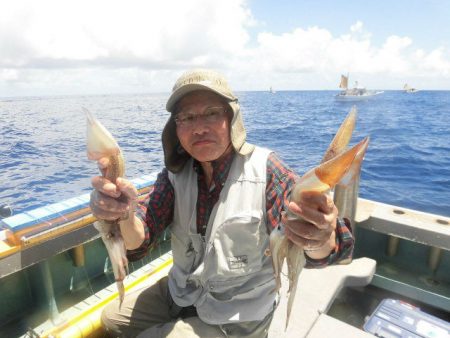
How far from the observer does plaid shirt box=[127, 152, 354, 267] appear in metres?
2.32

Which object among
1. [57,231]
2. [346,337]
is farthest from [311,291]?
[57,231]

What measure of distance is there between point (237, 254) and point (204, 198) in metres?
0.51

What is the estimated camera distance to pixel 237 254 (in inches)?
94.3

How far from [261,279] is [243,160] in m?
0.89

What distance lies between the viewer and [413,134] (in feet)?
78.2

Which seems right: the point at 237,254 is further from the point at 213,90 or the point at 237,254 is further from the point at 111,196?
the point at 213,90

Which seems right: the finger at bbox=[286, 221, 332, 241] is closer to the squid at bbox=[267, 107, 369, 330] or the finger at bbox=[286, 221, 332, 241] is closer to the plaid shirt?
the squid at bbox=[267, 107, 369, 330]

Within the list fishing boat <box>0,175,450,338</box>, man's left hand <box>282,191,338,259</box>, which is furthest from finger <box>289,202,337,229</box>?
fishing boat <box>0,175,450,338</box>

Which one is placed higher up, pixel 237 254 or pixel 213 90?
pixel 213 90

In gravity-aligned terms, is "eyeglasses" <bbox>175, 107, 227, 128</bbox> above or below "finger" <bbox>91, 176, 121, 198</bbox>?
above

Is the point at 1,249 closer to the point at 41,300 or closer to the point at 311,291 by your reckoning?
the point at 41,300

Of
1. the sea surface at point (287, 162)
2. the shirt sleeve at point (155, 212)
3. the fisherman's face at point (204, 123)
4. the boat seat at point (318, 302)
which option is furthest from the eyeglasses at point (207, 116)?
the sea surface at point (287, 162)

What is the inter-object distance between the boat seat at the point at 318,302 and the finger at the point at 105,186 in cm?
194

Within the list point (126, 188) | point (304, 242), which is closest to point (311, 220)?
point (304, 242)
